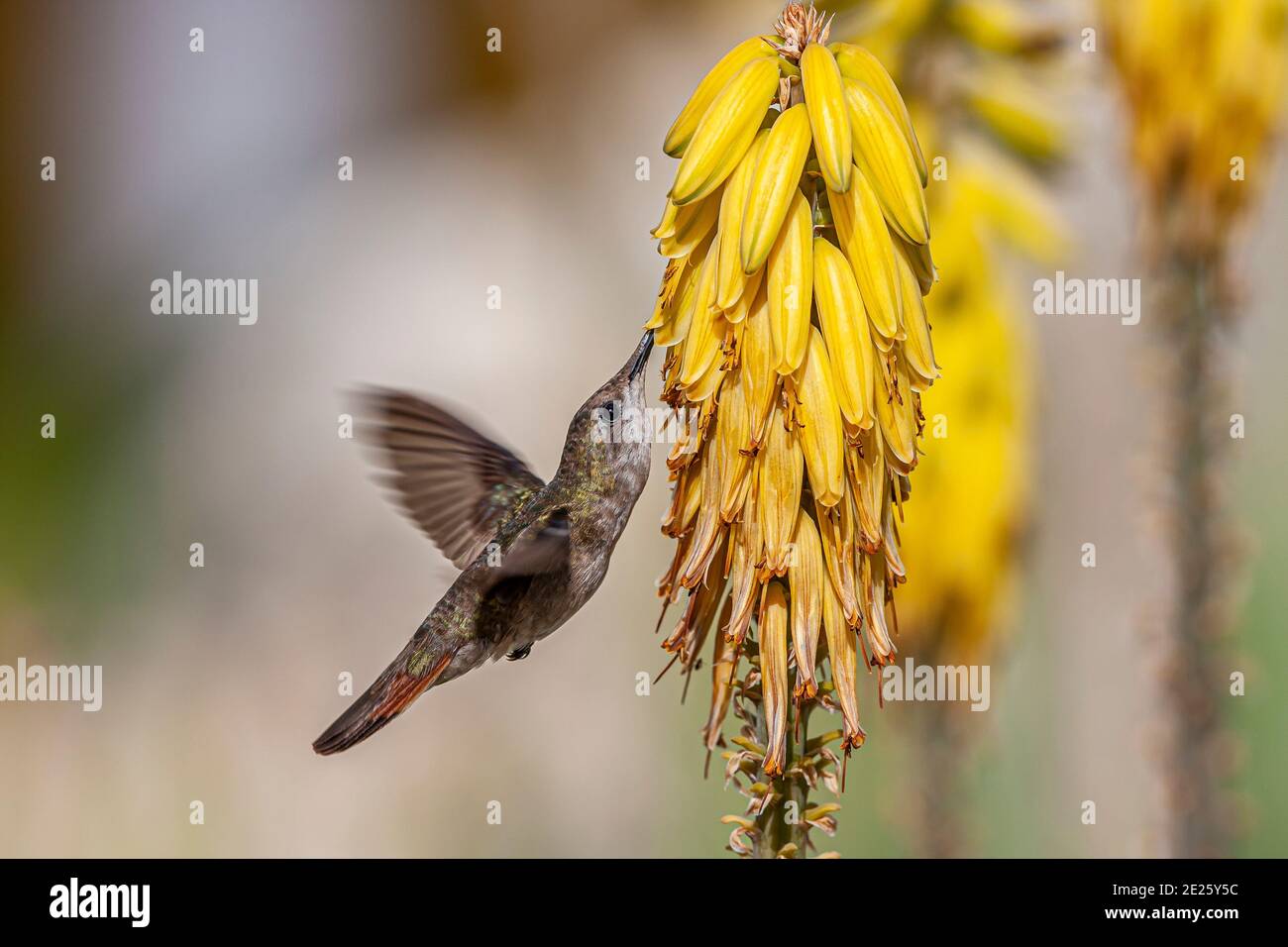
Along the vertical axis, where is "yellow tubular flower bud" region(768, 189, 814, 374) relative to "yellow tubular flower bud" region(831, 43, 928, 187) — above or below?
below

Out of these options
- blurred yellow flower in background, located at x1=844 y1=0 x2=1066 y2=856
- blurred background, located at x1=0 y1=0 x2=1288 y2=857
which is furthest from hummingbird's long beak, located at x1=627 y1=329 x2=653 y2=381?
blurred background, located at x1=0 y1=0 x2=1288 y2=857

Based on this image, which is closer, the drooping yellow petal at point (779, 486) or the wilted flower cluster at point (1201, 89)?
the drooping yellow petal at point (779, 486)

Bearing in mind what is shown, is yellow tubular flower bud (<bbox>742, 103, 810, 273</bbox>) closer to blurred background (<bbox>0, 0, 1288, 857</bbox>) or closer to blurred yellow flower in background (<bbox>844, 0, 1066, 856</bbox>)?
blurred yellow flower in background (<bbox>844, 0, 1066, 856</bbox>)

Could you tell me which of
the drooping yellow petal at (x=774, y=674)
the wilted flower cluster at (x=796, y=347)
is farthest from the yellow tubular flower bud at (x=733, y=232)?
the drooping yellow petal at (x=774, y=674)

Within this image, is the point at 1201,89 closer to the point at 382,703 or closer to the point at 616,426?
the point at 616,426

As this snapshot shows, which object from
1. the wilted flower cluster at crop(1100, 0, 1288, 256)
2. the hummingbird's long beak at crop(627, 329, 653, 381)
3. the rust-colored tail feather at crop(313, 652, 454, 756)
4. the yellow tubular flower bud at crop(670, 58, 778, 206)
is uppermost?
the wilted flower cluster at crop(1100, 0, 1288, 256)

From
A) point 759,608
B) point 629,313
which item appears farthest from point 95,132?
point 759,608

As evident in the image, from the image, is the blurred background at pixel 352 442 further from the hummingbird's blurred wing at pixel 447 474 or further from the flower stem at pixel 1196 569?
the hummingbird's blurred wing at pixel 447 474

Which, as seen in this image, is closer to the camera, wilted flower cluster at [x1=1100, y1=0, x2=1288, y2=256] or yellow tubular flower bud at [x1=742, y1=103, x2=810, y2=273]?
yellow tubular flower bud at [x1=742, y1=103, x2=810, y2=273]
